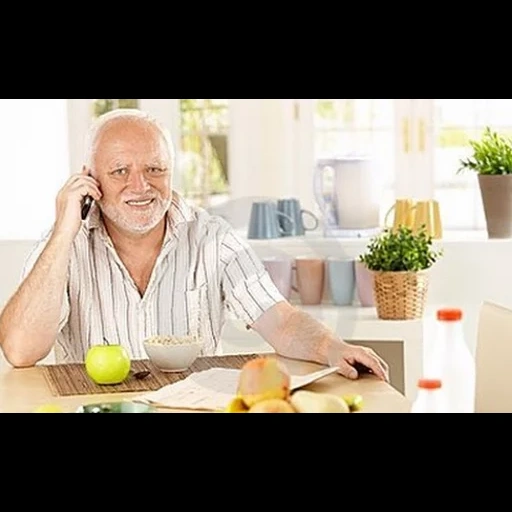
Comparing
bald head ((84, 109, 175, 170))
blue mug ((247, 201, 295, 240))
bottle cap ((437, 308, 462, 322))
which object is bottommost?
bottle cap ((437, 308, 462, 322))

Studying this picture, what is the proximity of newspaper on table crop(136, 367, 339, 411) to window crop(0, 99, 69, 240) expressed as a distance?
161cm

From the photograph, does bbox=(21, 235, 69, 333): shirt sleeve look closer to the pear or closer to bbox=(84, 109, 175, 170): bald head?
bbox=(84, 109, 175, 170): bald head

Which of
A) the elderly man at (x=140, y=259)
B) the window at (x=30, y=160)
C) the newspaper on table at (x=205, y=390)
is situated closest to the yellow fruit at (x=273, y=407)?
the newspaper on table at (x=205, y=390)

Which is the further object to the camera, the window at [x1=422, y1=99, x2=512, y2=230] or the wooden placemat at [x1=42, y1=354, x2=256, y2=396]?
the window at [x1=422, y1=99, x2=512, y2=230]

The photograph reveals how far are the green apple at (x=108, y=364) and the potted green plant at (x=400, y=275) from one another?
102cm

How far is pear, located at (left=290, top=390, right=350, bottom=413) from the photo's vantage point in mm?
897

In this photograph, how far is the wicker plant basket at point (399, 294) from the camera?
215 centimetres

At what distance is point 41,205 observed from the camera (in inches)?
113

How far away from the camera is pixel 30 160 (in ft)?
9.30

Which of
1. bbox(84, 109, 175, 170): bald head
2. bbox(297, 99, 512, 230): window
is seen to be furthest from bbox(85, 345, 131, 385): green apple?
bbox(297, 99, 512, 230): window

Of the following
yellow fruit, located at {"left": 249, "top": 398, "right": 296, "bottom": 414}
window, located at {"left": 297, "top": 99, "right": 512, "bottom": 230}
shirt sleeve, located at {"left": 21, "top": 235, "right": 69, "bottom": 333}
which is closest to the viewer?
yellow fruit, located at {"left": 249, "top": 398, "right": 296, "bottom": 414}
